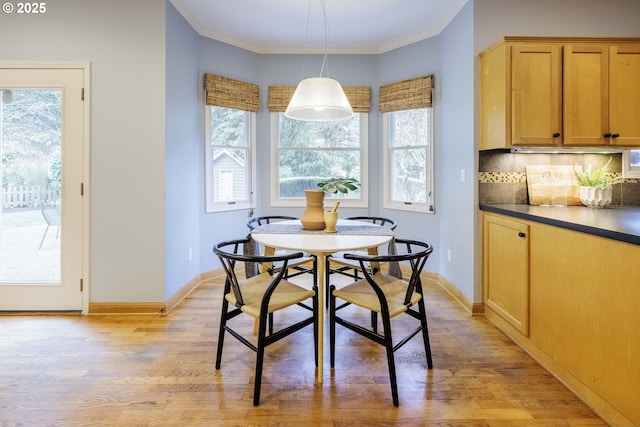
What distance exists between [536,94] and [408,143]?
62.9 inches

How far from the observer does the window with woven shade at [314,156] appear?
14.4 ft

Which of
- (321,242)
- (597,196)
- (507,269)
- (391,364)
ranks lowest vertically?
(391,364)

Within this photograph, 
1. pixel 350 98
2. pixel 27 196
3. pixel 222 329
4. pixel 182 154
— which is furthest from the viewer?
pixel 350 98

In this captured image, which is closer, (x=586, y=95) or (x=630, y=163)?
(x=586, y=95)

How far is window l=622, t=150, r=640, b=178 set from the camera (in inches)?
117

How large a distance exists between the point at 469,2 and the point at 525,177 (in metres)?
1.52

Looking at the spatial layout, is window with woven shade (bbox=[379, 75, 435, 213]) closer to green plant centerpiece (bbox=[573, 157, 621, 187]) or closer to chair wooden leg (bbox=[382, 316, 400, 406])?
green plant centerpiece (bbox=[573, 157, 621, 187])

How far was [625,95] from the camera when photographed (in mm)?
2605

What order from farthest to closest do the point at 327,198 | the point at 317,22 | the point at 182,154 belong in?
the point at 327,198 → the point at 317,22 → the point at 182,154

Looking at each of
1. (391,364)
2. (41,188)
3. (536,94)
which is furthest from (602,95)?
(41,188)

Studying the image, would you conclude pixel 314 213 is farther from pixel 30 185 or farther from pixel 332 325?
pixel 30 185

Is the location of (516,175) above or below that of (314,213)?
above

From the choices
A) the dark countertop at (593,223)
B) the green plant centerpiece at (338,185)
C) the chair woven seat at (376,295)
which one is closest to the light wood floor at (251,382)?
the chair woven seat at (376,295)

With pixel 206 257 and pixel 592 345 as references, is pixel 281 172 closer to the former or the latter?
pixel 206 257
